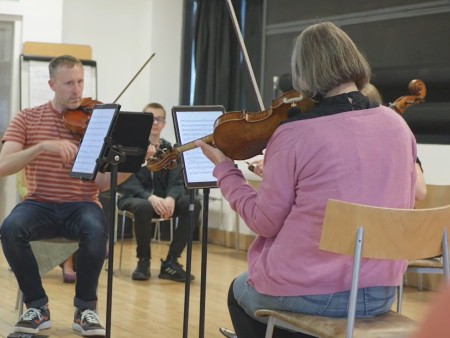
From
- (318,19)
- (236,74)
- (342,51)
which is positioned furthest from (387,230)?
(236,74)

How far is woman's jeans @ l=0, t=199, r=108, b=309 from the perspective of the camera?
306 cm

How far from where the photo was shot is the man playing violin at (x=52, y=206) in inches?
121

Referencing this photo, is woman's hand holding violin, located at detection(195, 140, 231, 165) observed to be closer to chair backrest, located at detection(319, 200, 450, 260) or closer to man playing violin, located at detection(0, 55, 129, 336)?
chair backrest, located at detection(319, 200, 450, 260)

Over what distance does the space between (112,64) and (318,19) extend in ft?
7.22

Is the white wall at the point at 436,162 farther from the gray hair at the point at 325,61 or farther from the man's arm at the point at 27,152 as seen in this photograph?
the gray hair at the point at 325,61

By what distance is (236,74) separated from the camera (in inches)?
282

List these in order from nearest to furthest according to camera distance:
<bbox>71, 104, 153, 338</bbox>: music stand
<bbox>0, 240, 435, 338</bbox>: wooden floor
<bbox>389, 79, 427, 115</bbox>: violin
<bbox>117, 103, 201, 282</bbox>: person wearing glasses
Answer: <bbox>71, 104, 153, 338</bbox>: music stand
<bbox>0, 240, 435, 338</bbox>: wooden floor
<bbox>389, 79, 427, 115</bbox>: violin
<bbox>117, 103, 201, 282</bbox>: person wearing glasses

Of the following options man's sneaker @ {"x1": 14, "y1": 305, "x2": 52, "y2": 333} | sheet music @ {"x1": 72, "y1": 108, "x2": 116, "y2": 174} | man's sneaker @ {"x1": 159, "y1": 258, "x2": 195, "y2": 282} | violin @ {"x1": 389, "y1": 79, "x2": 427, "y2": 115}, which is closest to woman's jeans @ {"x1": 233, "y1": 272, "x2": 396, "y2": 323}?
sheet music @ {"x1": 72, "y1": 108, "x2": 116, "y2": 174}

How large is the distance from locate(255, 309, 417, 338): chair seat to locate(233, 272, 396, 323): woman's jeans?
0.07ft

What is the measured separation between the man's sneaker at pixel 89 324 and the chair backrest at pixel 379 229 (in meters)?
1.62

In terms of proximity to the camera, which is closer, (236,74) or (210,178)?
(210,178)

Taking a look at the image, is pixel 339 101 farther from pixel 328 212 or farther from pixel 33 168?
pixel 33 168

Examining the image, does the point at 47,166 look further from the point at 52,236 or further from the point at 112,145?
the point at 112,145

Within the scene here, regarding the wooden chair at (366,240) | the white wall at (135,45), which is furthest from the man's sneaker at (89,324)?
the white wall at (135,45)
